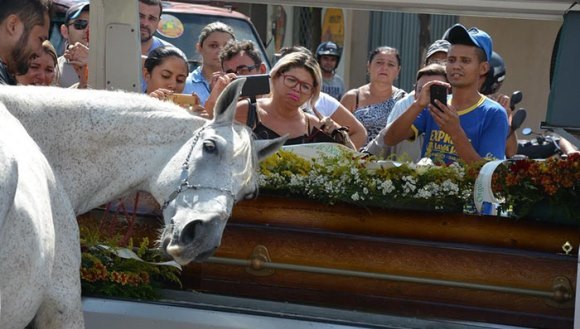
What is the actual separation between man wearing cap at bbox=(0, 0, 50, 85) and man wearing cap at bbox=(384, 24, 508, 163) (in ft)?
6.59

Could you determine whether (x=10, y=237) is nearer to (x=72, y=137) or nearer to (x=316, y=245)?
(x=72, y=137)

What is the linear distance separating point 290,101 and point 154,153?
2069 mm

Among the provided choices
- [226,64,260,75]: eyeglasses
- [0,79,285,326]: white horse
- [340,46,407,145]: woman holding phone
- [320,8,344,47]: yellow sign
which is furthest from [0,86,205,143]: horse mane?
[320,8,344,47]: yellow sign

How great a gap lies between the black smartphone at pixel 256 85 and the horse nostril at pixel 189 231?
197 centimetres

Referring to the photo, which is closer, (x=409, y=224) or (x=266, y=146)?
(x=266, y=146)

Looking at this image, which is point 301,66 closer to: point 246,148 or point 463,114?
point 463,114

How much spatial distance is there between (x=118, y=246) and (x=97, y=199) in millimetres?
1137

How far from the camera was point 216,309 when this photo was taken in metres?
4.89

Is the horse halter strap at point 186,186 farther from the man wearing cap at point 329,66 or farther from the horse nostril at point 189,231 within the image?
the man wearing cap at point 329,66

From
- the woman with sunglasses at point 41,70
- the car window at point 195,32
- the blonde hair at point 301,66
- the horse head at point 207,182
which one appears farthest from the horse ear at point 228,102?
the car window at point 195,32

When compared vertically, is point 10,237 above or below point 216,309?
above

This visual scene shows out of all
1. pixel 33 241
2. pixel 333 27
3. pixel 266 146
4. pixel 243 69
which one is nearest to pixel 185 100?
pixel 266 146

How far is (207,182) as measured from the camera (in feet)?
12.2

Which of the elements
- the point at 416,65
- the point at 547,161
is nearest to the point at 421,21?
the point at 416,65
